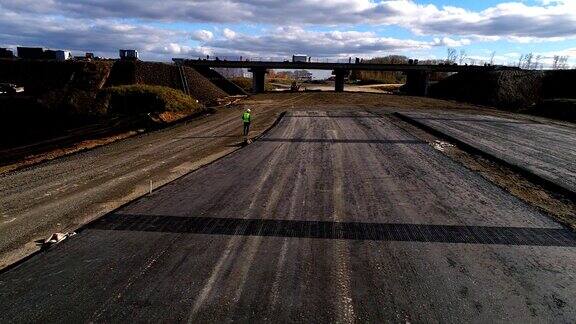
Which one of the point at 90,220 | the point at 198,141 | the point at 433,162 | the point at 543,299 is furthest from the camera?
the point at 198,141

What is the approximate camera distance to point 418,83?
208ft

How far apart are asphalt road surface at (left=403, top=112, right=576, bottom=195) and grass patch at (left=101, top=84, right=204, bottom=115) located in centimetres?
2188

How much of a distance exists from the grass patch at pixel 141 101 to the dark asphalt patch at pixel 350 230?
88.1 feet

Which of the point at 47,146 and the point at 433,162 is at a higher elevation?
the point at 433,162

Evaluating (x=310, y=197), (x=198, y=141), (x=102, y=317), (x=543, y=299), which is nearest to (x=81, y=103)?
(x=198, y=141)

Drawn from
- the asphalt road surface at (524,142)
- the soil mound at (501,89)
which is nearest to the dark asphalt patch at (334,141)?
the asphalt road surface at (524,142)

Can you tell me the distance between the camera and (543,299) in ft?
21.5

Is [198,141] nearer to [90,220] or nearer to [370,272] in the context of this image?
[90,220]

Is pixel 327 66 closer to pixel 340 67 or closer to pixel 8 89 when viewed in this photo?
pixel 340 67

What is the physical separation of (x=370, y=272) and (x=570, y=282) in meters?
3.77

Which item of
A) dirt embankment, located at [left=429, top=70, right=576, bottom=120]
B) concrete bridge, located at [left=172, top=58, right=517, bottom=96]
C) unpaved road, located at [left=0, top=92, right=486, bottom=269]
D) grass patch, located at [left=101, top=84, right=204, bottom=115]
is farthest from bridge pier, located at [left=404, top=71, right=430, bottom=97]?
unpaved road, located at [left=0, top=92, right=486, bottom=269]

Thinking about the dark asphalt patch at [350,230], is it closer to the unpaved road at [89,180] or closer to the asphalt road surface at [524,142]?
the unpaved road at [89,180]

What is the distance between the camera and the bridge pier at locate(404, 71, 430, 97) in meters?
61.8

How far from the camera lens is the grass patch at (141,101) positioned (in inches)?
1389
